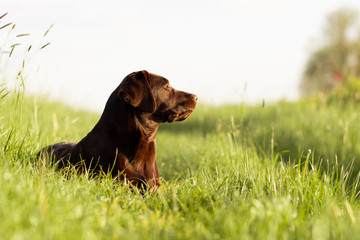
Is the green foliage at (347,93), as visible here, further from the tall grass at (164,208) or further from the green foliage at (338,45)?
the green foliage at (338,45)

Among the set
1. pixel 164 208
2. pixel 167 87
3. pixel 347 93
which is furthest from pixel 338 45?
pixel 164 208

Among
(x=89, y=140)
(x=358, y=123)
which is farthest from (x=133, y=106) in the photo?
(x=358, y=123)

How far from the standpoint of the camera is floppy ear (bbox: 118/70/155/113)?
3.57 meters

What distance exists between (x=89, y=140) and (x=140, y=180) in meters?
0.67

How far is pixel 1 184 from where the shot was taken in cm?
251

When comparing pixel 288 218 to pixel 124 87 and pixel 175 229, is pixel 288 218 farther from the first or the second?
pixel 124 87

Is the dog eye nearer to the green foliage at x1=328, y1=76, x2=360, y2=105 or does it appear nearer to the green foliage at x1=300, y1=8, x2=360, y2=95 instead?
the green foliage at x1=328, y1=76, x2=360, y2=105

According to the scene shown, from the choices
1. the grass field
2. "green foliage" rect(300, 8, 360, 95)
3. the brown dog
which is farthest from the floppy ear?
"green foliage" rect(300, 8, 360, 95)

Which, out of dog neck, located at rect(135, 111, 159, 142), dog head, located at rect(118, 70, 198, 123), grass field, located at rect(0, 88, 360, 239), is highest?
dog head, located at rect(118, 70, 198, 123)

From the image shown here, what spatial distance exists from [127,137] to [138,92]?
0.47m

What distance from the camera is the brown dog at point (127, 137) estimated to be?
3.64 meters

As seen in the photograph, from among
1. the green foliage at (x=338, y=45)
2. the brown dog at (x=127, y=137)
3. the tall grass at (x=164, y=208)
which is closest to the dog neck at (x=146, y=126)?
the brown dog at (x=127, y=137)

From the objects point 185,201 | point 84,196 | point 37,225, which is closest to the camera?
point 37,225

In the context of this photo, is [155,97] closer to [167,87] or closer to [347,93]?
[167,87]
